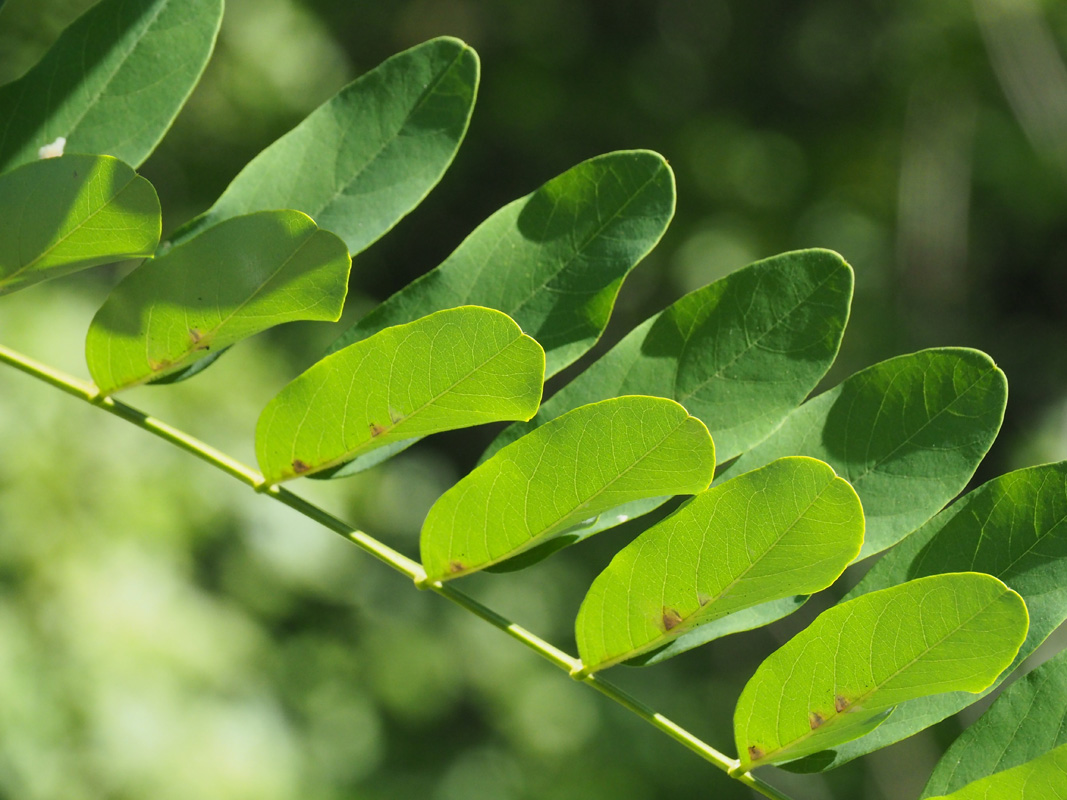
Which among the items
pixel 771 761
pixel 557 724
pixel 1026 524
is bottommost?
pixel 557 724

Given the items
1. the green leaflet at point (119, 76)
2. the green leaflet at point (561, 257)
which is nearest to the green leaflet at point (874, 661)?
the green leaflet at point (561, 257)

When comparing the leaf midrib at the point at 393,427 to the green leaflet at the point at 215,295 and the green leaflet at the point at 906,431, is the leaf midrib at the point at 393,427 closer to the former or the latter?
the green leaflet at the point at 215,295

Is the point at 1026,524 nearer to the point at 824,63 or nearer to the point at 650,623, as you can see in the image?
the point at 650,623

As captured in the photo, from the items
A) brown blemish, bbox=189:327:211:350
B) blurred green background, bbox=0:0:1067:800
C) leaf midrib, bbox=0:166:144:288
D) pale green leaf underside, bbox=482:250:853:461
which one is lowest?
blurred green background, bbox=0:0:1067:800

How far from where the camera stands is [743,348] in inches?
22.3

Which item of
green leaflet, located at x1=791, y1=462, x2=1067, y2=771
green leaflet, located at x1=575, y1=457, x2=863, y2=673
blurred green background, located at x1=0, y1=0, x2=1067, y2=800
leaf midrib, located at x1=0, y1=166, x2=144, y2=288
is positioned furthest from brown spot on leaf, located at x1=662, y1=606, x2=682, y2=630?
blurred green background, located at x1=0, y1=0, x2=1067, y2=800

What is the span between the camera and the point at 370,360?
0.50 meters

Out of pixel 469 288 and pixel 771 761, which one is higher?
pixel 469 288

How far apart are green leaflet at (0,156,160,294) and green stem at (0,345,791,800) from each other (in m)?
0.08

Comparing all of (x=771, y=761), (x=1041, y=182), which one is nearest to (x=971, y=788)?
(x=771, y=761)

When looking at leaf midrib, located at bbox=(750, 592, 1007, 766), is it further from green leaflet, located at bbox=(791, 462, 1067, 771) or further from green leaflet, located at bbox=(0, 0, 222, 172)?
green leaflet, located at bbox=(0, 0, 222, 172)

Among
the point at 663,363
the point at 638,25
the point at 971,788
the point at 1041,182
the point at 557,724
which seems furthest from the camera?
the point at 638,25

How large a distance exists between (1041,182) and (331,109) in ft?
13.5

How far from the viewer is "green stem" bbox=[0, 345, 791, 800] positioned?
52 centimetres
